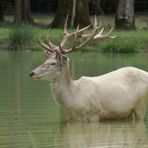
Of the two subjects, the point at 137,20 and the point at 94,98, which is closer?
the point at 94,98

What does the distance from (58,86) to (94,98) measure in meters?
0.62

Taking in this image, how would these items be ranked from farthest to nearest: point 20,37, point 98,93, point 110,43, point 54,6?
point 54,6, point 110,43, point 20,37, point 98,93

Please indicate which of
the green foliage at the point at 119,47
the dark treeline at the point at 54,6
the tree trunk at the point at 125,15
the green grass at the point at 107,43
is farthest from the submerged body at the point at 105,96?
the dark treeline at the point at 54,6

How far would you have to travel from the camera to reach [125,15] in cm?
3547

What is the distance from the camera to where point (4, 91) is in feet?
56.0

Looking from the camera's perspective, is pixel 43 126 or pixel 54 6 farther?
pixel 54 6

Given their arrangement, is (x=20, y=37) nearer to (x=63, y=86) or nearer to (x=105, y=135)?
(x=63, y=86)

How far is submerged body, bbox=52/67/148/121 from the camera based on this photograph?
526 inches

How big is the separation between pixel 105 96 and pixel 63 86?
0.73 meters

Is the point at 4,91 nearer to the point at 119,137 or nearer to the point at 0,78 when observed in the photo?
the point at 0,78

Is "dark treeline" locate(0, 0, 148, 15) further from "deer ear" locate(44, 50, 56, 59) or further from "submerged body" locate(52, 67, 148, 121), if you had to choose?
"deer ear" locate(44, 50, 56, 59)

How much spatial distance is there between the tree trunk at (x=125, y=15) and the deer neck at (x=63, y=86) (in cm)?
2169

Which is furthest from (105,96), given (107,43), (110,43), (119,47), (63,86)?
(107,43)

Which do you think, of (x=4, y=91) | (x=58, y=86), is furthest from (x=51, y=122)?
(x=4, y=91)
